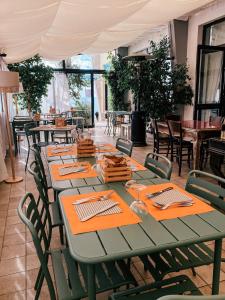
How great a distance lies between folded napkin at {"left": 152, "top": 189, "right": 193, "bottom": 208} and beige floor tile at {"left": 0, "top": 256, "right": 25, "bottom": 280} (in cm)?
132

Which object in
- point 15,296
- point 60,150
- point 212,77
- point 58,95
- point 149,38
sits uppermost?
point 149,38

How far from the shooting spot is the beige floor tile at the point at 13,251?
230cm

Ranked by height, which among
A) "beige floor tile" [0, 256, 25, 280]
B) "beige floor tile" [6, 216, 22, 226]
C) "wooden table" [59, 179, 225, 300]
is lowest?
"beige floor tile" [0, 256, 25, 280]

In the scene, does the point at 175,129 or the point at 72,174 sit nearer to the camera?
the point at 72,174

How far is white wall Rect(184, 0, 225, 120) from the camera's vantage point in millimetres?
5562

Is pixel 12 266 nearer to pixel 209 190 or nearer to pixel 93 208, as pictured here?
pixel 93 208

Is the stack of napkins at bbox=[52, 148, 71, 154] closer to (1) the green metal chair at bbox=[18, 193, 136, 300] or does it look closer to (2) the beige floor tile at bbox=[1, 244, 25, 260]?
(2) the beige floor tile at bbox=[1, 244, 25, 260]

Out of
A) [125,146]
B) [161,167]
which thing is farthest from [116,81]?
[161,167]

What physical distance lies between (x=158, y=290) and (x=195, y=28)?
21.1 ft

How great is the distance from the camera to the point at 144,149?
250 inches

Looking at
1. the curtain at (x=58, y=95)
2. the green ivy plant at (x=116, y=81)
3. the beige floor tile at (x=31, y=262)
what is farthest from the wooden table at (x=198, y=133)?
the curtain at (x=58, y=95)

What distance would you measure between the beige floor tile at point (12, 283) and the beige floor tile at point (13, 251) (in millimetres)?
263

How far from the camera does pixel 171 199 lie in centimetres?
158

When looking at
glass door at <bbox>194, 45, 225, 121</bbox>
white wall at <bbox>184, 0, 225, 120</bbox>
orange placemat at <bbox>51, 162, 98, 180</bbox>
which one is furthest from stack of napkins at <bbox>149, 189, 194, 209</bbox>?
white wall at <bbox>184, 0, 225, 120</bbox>
